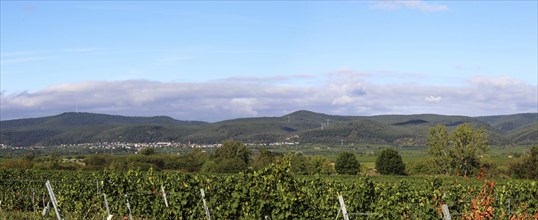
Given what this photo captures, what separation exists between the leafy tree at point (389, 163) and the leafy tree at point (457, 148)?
582 cm

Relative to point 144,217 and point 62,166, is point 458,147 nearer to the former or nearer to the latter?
point 62,166

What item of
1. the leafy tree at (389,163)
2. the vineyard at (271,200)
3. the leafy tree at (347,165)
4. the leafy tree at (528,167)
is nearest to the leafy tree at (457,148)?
the leafy tree at (389,163)

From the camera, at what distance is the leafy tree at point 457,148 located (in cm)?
9238

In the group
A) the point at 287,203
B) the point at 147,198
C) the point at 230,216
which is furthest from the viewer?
the point at 147,198

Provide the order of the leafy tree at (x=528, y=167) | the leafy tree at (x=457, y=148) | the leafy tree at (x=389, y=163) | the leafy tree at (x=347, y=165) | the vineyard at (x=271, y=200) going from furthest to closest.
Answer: the leafy tree at (x=389, y=163)
the leafy tree at (x=347, y=165)
the leafy tree at (x=457, y=148)
the leafy tree at (x=528, y=167)
the vineyard at (x=271, y=200)

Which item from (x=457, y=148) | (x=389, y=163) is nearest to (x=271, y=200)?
(x=389, y=163)

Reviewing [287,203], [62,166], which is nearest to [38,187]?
[287,203]

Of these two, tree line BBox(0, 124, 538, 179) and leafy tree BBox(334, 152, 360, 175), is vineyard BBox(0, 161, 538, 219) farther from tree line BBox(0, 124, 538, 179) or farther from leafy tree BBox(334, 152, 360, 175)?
leafy tree BBox(334, 152, 360, 175)

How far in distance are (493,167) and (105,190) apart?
85.5 meters

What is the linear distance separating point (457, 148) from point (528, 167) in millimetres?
14756

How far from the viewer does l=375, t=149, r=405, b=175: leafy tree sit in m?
96.0

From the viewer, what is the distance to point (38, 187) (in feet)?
101

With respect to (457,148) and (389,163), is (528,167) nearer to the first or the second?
(457,148)

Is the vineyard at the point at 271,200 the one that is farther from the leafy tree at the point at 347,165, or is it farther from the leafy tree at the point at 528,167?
the leafy tree at the point at 347,165
